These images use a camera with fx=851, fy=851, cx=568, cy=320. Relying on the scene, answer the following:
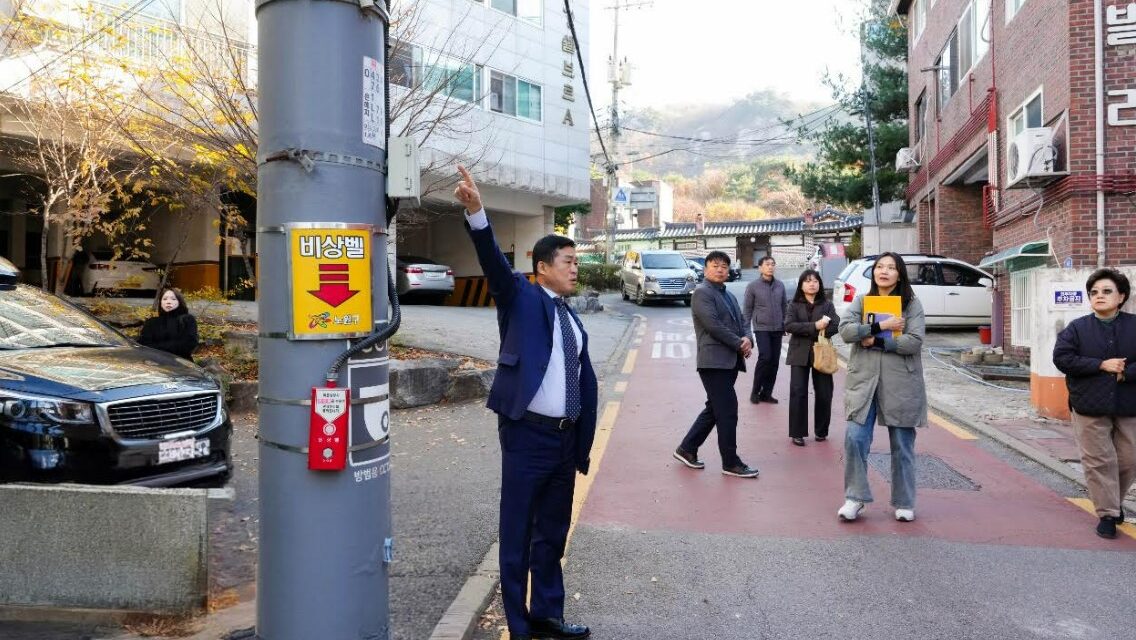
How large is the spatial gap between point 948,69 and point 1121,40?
27.8 feet

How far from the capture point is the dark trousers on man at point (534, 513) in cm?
374

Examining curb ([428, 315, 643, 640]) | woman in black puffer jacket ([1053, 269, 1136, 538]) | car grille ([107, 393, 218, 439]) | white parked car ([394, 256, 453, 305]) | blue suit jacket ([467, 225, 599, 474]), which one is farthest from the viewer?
white parked car ([394, 256, 453, 305])

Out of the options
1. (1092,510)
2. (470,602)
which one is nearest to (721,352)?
(1092,510)

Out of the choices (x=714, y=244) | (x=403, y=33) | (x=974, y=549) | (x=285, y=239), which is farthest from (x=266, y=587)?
(x=714, y=244)

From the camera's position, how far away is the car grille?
520 cm

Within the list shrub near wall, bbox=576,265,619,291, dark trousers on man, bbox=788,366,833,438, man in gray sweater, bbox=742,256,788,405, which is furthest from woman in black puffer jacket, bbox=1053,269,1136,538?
shrub near wall, bbox=576,265,619,291

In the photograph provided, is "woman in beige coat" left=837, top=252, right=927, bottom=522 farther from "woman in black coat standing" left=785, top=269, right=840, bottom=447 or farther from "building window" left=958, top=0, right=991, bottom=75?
"building window" left=958, top=0, right=991, bottom=75

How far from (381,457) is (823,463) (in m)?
5.51

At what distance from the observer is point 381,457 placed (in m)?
3.05

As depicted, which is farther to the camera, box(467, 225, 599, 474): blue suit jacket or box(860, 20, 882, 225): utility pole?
box(860, 20, 882, 225): utility pole

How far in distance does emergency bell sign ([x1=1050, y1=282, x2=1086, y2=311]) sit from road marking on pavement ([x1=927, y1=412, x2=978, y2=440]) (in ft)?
5.66

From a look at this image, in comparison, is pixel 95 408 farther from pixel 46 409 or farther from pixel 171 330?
pixel 171 330

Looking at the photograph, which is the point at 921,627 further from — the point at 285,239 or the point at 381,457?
the point at 285,239

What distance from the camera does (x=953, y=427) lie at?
9203mm
